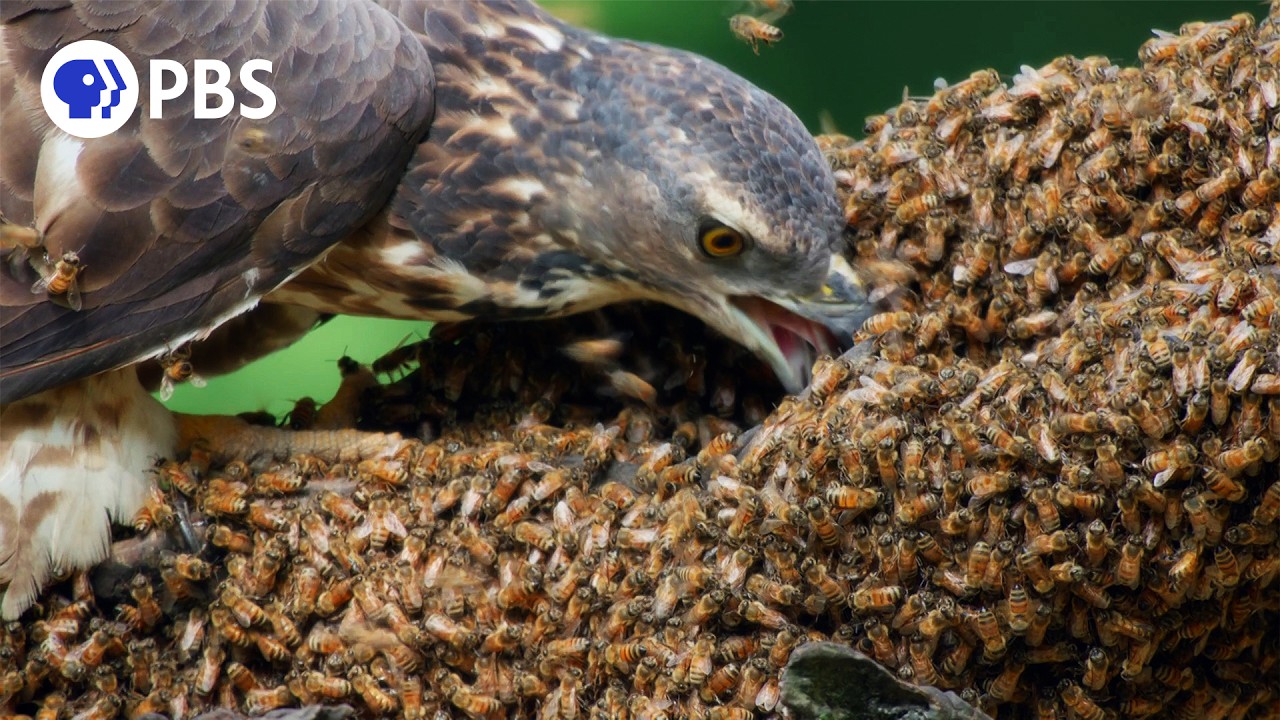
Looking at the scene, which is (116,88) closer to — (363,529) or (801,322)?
(363,529)

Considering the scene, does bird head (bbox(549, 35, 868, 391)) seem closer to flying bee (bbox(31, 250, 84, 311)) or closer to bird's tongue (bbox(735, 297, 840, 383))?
bird's tongue (bbox(735, 297, 840, 383))

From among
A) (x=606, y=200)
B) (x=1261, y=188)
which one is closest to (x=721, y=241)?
(x=606, y=200)

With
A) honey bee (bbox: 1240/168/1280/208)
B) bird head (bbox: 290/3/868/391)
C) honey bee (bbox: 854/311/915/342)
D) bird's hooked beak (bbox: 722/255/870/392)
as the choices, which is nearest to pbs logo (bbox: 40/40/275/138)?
bird head (bbox: 290/3/868/391)

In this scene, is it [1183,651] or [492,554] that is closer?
[1183,651]

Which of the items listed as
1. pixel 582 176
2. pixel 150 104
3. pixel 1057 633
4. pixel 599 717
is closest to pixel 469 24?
pixel 582 176

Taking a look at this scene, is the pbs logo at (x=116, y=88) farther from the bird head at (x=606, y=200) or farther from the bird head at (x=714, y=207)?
the bird head at (x=714, y=207)

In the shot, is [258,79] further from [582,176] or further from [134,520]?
[134,520]
